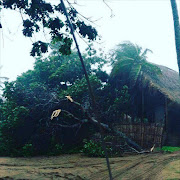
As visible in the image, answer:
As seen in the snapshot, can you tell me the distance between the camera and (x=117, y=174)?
6.14 meters

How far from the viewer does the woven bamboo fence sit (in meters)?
9.66

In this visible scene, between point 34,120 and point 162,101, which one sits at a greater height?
point 162,101

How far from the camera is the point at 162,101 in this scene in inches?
494

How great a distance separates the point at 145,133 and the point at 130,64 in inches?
213

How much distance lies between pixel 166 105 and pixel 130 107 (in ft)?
6.57

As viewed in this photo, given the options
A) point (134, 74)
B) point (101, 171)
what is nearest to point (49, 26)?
point (101, 171)

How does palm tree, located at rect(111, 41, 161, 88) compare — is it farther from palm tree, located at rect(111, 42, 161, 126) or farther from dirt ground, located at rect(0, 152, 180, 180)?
dirt ground, located at rect(0, 152, 180, 180)

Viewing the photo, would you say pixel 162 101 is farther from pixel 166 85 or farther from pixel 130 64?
pixel 130 64

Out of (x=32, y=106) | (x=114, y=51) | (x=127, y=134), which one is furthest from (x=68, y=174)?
(x=114, y=51)

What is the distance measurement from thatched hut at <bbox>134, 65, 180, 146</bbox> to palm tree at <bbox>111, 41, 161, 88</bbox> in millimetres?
394

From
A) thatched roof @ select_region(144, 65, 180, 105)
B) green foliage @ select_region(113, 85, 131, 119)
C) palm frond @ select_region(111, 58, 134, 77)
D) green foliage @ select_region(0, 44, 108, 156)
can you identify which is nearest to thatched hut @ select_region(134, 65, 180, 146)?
thatched roof @ select_region(144, 65, 180, 105)

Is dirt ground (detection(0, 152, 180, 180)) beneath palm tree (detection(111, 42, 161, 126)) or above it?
beneath

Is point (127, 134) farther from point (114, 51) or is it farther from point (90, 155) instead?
point (114, 51)

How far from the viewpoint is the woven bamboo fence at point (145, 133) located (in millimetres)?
9664
